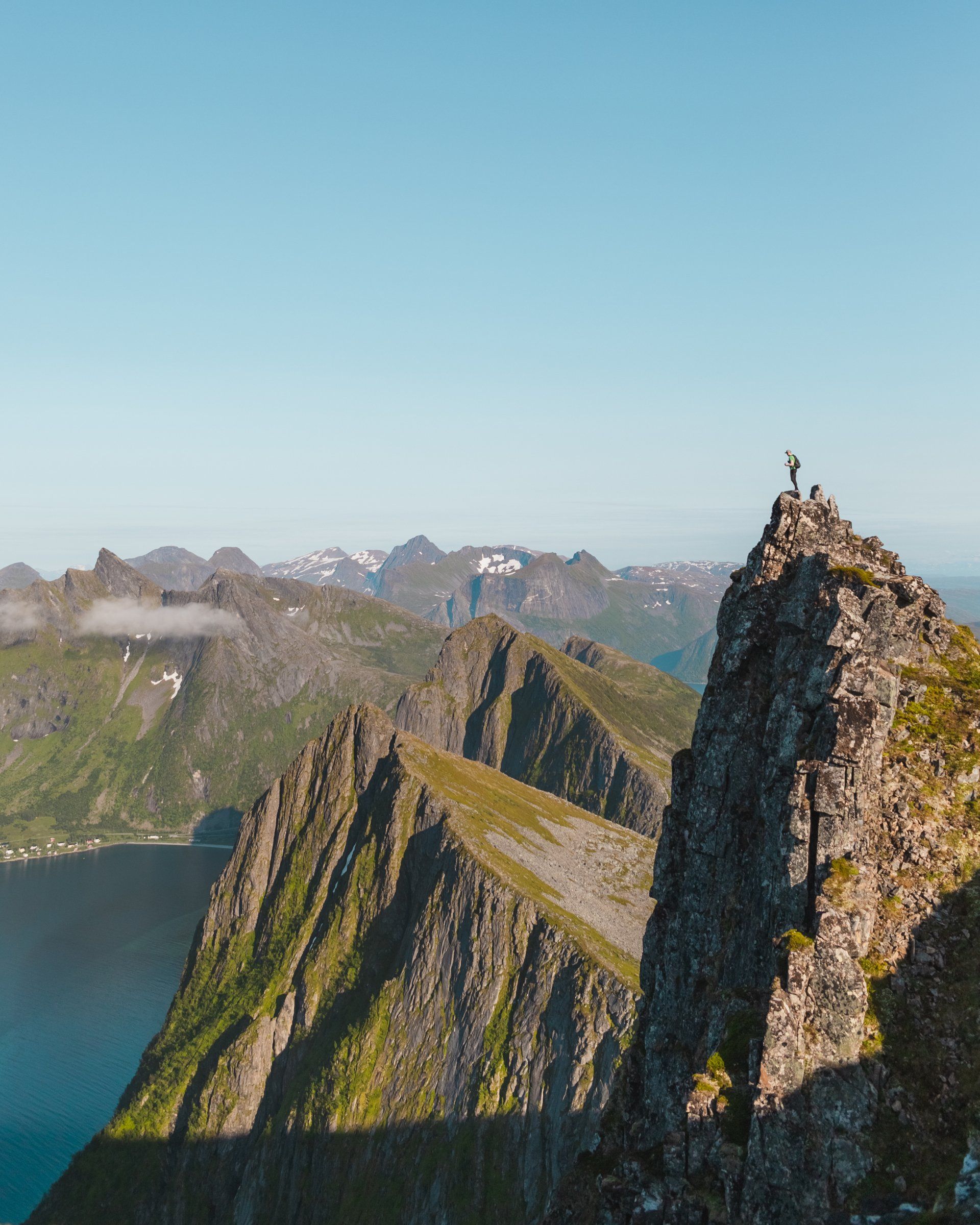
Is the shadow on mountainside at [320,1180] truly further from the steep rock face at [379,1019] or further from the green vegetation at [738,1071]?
the green vegetation at [738,1071]

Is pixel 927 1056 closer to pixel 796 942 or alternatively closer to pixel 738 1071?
pixel 796 942

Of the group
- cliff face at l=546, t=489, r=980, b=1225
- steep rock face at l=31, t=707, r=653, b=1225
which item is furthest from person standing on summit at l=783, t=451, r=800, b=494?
steep rock face at l=31, t=707, r=653, b=1225

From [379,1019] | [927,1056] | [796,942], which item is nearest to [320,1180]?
[379,1019]

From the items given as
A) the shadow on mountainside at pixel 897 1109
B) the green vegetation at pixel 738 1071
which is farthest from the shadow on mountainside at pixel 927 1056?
the green vegetation at pixel 738 1071

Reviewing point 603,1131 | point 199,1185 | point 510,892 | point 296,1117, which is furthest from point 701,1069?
point 199,1185

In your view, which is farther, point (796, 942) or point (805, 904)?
point (805, 904)
